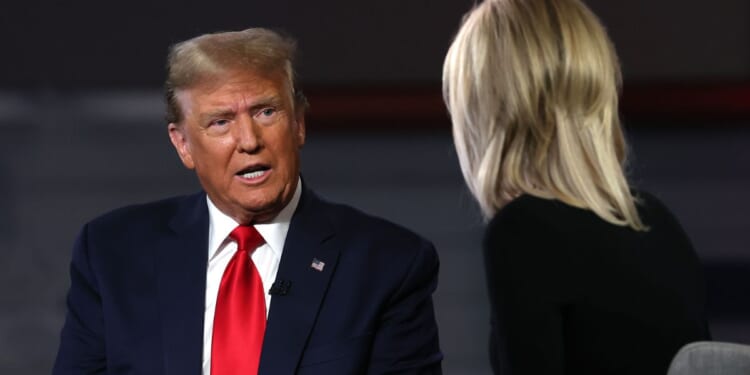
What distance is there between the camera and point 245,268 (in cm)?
204

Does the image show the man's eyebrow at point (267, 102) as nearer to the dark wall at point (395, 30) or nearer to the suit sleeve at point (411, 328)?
the suit sleeve at point (411, 328)

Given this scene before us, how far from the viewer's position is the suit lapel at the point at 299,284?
1.98 m

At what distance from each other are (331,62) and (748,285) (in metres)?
1.49

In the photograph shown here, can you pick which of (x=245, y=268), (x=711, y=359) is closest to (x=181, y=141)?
(x=245, y=268)

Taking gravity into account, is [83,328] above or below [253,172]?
below

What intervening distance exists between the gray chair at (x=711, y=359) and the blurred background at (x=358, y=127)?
2.49m

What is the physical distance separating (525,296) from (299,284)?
418 mm

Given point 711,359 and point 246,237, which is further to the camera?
point 246,237

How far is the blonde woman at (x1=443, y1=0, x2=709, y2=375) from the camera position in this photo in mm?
1772

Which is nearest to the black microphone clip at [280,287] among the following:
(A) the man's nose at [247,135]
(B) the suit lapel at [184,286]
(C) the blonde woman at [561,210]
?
(B) the suit lapel at [184,286]

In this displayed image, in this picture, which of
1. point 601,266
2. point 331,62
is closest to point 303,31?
point 331,62

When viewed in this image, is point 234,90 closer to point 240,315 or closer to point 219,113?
point 219,113

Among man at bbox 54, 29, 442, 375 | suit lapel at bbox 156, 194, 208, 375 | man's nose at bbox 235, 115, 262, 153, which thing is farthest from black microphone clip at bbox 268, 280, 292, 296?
man's nose at bbox 235, 115, 262, 153

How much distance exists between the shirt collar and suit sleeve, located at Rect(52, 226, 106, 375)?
0.64 feet
